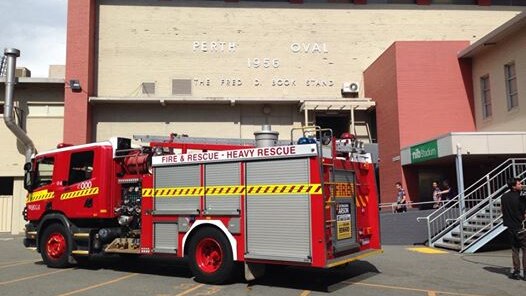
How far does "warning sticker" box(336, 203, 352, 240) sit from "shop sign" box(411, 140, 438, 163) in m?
9.29

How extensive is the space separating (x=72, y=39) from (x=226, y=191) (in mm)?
18833

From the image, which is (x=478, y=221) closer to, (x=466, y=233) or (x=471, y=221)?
(x=471, y=221)

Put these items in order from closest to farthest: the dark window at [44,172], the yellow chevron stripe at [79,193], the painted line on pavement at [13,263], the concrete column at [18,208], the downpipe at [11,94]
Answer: the yellow chevron stripe at [79,193]
the dark window at [44,172]
the painted line on pavement at [13,263]
the downpipe at [11,94]
the concrete column at [18,208]

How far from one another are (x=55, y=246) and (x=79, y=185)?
5.07ft

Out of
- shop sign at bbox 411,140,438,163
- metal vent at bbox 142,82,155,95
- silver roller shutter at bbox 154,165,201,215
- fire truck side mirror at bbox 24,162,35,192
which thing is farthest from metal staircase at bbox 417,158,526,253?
metal vent at bbox 142,82,155,95

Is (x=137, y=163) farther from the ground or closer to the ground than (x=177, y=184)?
farther from the ground

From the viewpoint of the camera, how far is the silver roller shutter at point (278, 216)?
8.60 m

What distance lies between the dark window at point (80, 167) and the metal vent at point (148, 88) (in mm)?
14258

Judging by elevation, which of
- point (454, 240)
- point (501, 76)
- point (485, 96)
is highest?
point (501, 76)

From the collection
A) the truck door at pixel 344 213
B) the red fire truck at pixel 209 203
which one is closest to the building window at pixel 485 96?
the red fire truck at pixel 209 203

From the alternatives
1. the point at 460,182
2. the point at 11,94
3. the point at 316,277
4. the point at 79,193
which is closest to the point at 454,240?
the point at 460,182

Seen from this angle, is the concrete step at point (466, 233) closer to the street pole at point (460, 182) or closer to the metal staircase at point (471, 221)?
the metal staircase at point (471, 221)

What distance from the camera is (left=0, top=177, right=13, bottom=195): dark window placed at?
27.0 metres

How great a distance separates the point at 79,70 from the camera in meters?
25.0
